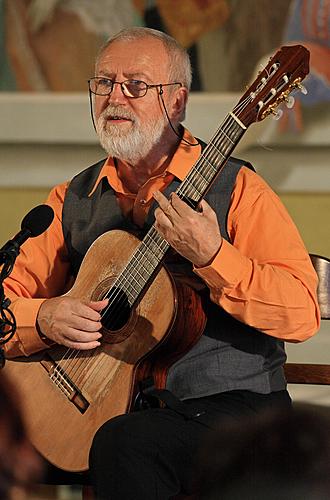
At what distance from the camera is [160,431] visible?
1.94m

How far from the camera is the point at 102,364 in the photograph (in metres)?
2.08

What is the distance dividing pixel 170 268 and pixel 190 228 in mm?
220

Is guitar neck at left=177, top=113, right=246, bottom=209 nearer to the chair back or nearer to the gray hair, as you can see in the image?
the gray hair

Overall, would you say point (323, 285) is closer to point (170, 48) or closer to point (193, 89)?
point (170, 48)

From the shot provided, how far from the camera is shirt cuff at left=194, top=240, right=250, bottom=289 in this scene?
1.98 m

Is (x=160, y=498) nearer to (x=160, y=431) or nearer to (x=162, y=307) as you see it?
(x=160, y=431)

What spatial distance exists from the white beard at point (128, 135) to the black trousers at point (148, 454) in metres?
0.52

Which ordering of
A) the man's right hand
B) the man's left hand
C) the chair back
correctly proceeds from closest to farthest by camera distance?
1. the man's left hand
2. the man's right hand
3. the chair back

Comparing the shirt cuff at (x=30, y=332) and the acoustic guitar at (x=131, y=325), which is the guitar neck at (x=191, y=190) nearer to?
the acoustic guitar at (x=131, y=325)

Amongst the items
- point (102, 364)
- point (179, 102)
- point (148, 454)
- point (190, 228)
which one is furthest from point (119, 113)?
point (148, 454)

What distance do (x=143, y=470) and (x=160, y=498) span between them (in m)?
0.06

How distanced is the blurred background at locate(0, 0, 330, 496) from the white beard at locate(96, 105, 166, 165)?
682 mm

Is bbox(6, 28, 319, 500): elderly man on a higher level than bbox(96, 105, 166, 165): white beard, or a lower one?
lower

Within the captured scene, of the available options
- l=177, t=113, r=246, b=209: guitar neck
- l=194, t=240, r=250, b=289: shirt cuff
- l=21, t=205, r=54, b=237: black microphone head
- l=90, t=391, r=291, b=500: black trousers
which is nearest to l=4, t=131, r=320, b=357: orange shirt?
l=194, t=240, r=250, b=289: shirt cuff
